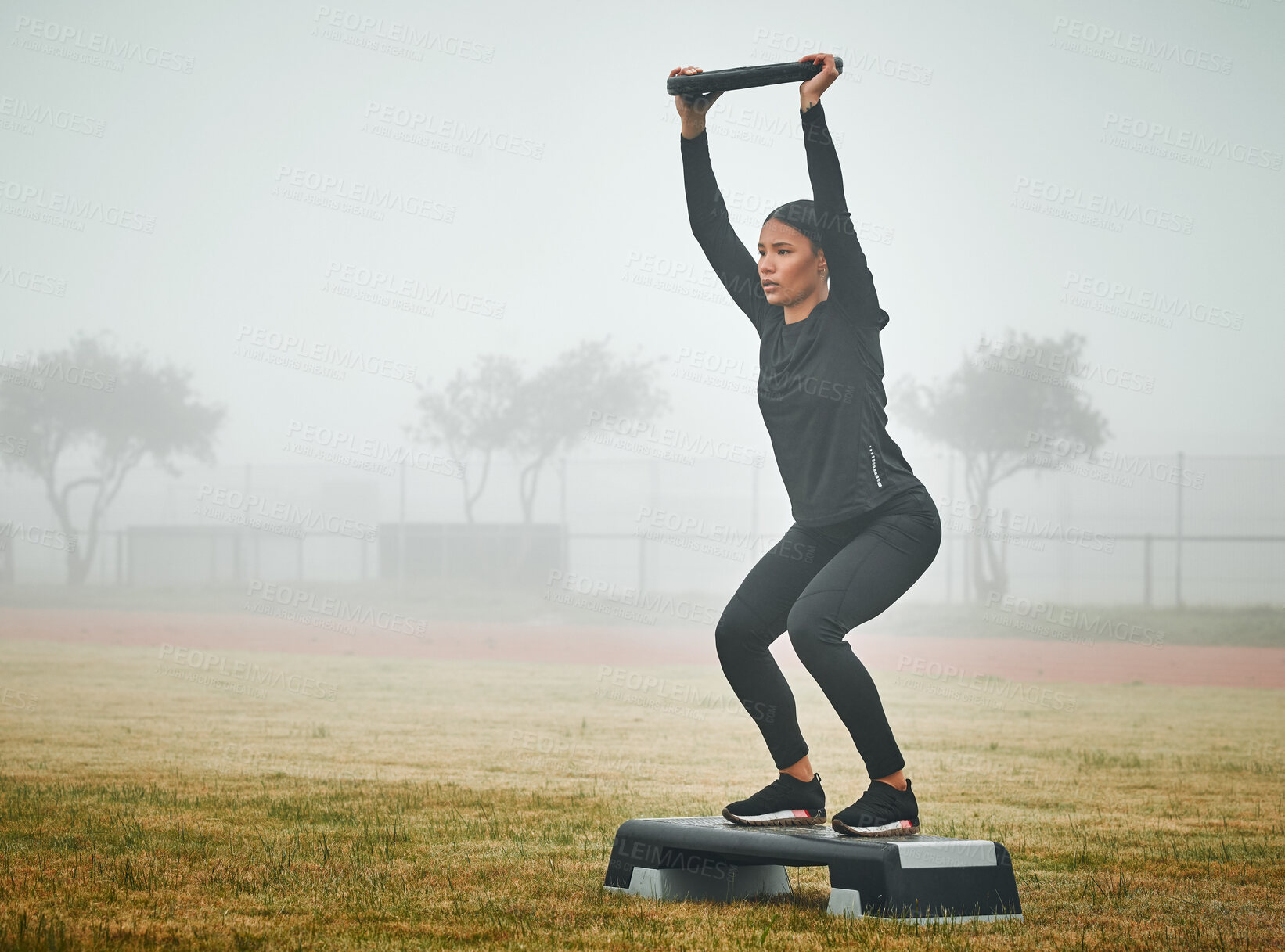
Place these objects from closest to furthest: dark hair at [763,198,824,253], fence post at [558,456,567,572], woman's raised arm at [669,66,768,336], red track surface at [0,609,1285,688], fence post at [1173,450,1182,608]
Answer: dark hair at [763,198,824,253], woman's raised arm at [669,66,768,336], red track surface at [0,609,1285,688], fence post at [1173,450,1182,608], fence post at [558,456,567,572]

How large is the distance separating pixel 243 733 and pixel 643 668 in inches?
387

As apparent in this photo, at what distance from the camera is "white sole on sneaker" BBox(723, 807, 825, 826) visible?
161 inches

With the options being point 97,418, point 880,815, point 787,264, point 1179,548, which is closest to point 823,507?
point 787,264

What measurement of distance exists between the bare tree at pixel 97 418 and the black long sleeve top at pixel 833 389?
40138mm

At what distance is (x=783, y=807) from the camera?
4141mm

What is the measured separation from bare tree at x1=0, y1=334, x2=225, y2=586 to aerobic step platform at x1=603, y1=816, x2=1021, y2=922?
3987 centimetres

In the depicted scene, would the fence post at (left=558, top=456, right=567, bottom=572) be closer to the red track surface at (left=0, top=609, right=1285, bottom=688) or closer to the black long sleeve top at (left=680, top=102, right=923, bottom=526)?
the red track surface at (left=0, top=609, right=1285, bottom=688)

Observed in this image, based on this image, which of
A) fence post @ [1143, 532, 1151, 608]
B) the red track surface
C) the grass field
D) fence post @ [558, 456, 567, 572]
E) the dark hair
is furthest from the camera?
fence post @ [558, 456, 567, 572]

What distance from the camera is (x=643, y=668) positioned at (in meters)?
19.2

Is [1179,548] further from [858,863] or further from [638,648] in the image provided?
[858,863]

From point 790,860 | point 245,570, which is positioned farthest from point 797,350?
point 245,570

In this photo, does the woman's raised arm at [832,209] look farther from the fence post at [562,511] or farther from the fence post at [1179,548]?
the fence post at [562,511]

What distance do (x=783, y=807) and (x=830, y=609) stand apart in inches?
29.6

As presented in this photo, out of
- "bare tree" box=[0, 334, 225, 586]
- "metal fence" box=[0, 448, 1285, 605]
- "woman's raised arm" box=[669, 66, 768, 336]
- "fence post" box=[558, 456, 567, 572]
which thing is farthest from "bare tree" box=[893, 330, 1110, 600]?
"woman's raised arm" box=[669, 66, 768, 336]
